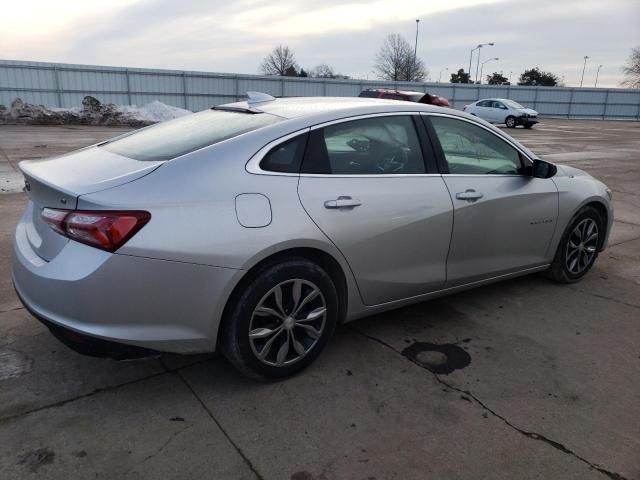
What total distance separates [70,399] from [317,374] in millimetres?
1357

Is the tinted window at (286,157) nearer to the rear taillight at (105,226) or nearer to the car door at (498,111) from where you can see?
the rear taillight at (105,226)

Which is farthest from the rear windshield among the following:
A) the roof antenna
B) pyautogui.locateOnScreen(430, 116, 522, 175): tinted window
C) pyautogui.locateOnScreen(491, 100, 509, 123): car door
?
pyautogui.locateOnScreen(491, 100, 509, 123): car door

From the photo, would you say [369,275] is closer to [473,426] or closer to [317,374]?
[317,374]

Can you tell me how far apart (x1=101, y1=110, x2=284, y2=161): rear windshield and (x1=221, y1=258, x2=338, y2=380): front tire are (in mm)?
836

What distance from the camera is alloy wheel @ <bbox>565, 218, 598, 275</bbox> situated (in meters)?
4.60

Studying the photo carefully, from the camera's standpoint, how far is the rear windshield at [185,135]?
297 centimetres

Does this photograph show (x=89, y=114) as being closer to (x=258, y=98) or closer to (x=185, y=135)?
(x=258, y=98)

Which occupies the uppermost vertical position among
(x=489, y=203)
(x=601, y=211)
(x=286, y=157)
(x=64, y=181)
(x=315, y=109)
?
(x=315, y=109)

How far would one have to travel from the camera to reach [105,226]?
244cm

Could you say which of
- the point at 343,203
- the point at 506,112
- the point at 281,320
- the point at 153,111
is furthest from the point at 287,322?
the point at 506,112

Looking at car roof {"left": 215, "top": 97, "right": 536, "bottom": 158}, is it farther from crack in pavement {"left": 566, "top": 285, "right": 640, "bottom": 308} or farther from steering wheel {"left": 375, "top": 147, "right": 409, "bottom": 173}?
crack in pavement {"left": 566, "top": 285, "right": 640, "bottom": 308}

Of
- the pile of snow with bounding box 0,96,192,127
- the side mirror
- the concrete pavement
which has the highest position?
the side mirror

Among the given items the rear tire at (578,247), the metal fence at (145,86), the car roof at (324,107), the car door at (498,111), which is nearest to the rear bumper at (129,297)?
the car roof at (324,107)

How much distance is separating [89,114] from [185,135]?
990 inches
